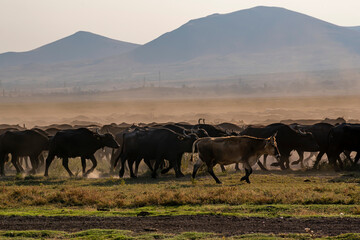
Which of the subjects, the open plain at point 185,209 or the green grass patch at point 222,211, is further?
the green grass patch at point 222,211

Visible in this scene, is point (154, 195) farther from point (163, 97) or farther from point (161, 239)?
point (163, 97)

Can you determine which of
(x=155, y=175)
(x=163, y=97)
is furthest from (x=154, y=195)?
(x=163, y=97)

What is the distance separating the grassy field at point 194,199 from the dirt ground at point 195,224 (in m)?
0.62

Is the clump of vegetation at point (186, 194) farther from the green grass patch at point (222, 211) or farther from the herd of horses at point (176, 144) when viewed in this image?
the herd of horses at point (176, 144)

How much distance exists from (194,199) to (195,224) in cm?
295

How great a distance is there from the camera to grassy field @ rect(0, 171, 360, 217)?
47.8 feet

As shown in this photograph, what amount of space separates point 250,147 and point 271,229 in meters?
7.64

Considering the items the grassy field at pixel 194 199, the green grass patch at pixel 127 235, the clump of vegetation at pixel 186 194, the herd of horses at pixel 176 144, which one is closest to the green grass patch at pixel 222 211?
the grassy field at pixel 194 199

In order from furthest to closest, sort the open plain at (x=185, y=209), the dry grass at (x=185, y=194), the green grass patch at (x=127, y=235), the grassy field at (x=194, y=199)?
1. the dry grass at (x=185, y=194)
2. the grassy field at (x=194, y=199)
3. the open plain at (x=185, y=209)
4. the green grass patch at (x=127, y=235)

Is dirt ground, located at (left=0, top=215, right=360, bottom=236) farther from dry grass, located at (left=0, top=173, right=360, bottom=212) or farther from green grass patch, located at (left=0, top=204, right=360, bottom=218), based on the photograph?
dry grass, located at (left=0, top=173, right=360, bottom=212)

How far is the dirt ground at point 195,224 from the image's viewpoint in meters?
12.2

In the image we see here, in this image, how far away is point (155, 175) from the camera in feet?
73.9

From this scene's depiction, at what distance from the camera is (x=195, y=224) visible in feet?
42.4

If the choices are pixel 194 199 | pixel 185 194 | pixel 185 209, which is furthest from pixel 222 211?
pixel 185 194
